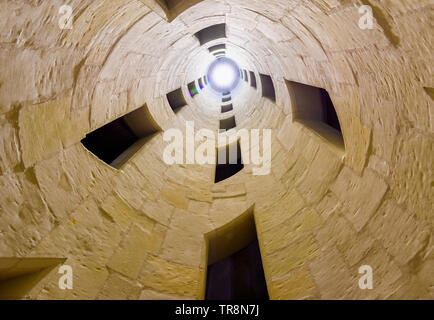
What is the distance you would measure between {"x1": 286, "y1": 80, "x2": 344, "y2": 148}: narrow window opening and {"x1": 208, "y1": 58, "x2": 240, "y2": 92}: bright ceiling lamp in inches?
321

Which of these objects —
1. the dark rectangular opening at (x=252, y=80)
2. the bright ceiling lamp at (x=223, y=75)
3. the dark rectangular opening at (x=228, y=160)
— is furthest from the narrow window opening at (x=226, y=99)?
the dark rectangular opening at (x=228, y=160)

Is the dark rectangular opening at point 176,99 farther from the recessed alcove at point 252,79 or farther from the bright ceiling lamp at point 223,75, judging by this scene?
the bright ceiling lamp at point 223,75

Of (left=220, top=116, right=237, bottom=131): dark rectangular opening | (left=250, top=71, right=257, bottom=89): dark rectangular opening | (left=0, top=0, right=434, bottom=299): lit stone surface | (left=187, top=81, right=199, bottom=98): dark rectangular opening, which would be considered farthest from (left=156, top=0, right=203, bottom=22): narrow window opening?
(left=187, top=81, right=199, bottom=98): dark rectangular opening

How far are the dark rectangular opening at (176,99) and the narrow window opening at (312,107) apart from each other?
362 centimetres

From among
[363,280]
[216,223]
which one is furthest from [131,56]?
[363,280]

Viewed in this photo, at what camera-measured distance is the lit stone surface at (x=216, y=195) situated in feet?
6.66

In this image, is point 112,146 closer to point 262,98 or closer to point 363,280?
point 262,98

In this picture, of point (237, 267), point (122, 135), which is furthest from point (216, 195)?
point (122, 135)

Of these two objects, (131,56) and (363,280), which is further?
(131,56)

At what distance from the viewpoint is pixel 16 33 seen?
192 cm

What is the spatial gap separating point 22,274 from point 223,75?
13545 mm

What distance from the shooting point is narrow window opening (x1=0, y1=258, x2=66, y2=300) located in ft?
7.47

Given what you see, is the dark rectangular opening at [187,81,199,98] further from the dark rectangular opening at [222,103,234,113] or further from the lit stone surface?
the lit stone surface

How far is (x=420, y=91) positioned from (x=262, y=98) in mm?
5460
